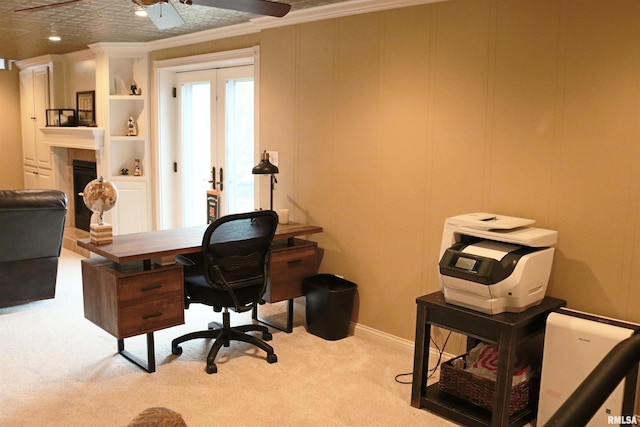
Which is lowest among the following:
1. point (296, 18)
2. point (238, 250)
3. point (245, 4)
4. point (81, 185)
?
point (238, 250)

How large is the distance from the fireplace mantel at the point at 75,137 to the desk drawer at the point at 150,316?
3.51m

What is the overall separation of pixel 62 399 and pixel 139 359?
58cm

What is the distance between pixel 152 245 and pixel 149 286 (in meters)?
0.27

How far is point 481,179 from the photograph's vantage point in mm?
3396

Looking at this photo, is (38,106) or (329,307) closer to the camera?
(329,307)

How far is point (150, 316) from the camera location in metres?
3.38

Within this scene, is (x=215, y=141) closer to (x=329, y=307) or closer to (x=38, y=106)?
(x=329, y=307)

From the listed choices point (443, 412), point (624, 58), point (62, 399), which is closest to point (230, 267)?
point (62, 399)

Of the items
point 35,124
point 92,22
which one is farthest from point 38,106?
point 92,22

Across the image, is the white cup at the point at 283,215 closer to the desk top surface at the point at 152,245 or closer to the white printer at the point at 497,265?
the desk top surface at the point at 152,245

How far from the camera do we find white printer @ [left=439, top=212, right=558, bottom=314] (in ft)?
9.07

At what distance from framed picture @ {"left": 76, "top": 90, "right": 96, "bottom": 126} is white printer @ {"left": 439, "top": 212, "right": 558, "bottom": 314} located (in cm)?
523

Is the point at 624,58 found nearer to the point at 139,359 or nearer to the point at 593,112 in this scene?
the point at 593,112

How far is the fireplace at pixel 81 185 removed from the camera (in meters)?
7.10
